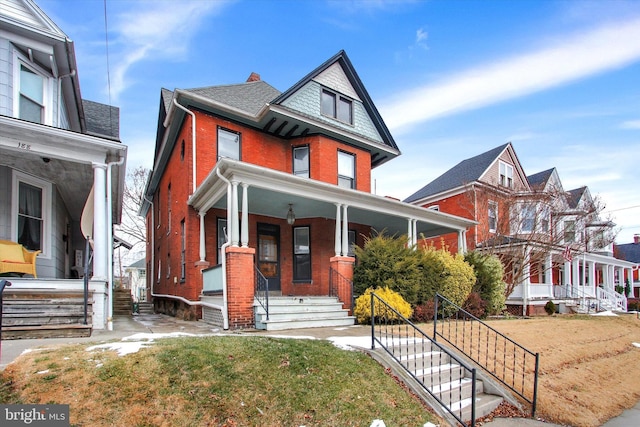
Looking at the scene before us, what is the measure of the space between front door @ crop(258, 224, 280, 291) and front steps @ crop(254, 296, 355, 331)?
3206mm

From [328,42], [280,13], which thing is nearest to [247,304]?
[280,13]

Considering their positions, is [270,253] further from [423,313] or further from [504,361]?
[504,361]

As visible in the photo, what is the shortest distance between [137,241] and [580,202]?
1348 inches

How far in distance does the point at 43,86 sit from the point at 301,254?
8852 mm

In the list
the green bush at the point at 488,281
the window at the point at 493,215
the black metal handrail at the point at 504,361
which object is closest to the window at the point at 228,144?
the black metal handrail at the point at 504,361

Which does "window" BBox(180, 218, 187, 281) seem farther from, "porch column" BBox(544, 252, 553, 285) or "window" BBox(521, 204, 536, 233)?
"porch column" BBox(544, 252, 553, 285)

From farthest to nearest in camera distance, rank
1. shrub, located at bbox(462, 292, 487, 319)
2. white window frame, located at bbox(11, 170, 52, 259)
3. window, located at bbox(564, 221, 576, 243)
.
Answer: window, located at bbox(564, 221, 576, 243) < shrub, located at bbox(462, 292, 487, 319) < white window frame, located at bbox(11, 170, 52, 259)

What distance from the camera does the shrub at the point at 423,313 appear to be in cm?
1109

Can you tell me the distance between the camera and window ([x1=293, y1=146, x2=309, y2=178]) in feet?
47.0

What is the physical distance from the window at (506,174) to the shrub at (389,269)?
16.2m

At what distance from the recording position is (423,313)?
11.1 m

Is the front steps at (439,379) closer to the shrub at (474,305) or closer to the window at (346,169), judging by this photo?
the shrub at (474,305)

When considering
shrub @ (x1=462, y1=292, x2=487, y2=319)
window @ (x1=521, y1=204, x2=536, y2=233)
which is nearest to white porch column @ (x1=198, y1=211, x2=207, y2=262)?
shrub @ (x1=462, y1=292, x2=487, y2=319)

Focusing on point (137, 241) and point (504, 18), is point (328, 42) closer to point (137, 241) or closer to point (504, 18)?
point (504, 18)
